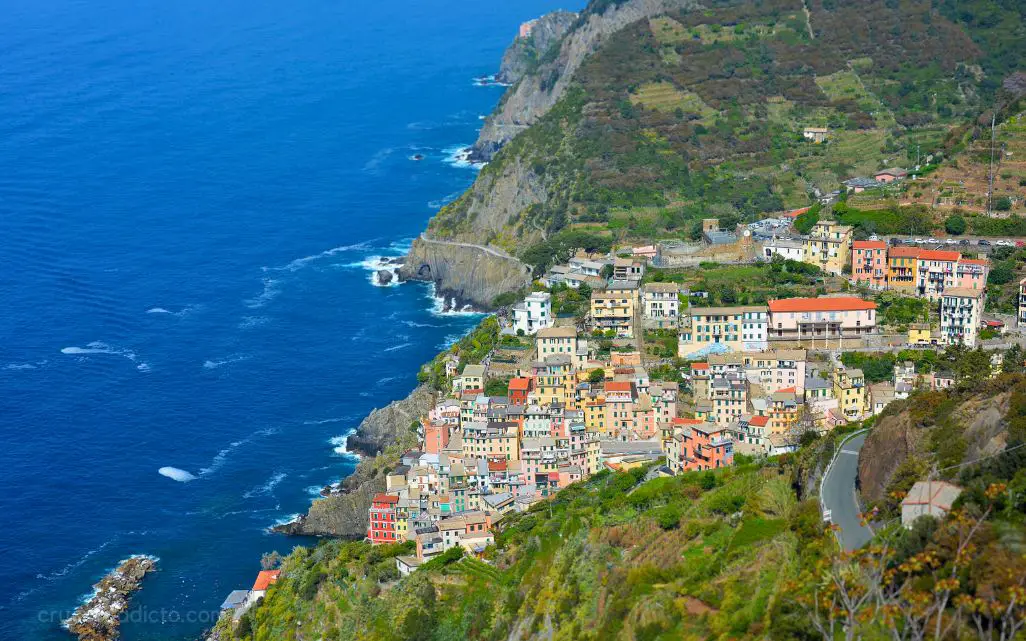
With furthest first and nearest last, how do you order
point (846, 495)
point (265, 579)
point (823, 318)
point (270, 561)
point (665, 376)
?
point (823, 318), point (665, 376), point (270, 561), point (265, 579), point (846, 495)

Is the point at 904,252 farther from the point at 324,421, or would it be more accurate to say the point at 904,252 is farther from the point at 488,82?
the point at 488,82

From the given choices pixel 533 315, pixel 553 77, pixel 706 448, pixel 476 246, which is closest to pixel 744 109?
pixel 476 246

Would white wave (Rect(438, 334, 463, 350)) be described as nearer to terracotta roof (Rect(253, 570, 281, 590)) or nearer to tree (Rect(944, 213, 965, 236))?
terracotta roof (Rect(253, 570, 281, 590))

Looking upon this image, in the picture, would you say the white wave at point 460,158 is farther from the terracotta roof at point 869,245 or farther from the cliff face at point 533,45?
the terracotta roof at point 869,245

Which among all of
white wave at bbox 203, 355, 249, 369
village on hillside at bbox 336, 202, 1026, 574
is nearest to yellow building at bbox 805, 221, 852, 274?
village on hillside at bbox 336, 202, 1026, 574

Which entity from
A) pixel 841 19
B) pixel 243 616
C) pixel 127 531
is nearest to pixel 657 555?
pixel 243 616

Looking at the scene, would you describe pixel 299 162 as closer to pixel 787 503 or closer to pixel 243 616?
pixel 243 616
